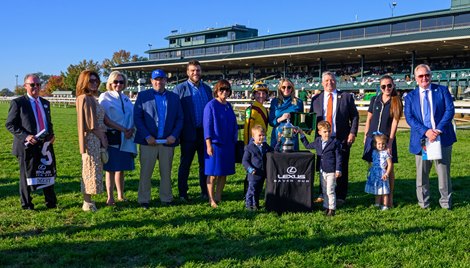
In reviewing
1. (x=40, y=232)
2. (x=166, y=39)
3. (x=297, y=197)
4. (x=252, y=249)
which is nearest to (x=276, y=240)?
(x=252, y=249)

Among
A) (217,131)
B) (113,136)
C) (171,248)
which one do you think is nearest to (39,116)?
(113,136)

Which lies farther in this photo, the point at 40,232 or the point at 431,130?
the point at 431,130

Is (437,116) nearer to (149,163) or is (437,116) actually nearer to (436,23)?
(149,163)

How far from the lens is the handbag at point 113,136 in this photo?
6.38 m

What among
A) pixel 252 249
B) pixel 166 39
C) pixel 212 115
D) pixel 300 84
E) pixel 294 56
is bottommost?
pixel 252 249

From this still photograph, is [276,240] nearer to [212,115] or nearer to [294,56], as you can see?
[212,115]

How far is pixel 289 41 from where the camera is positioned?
183 ft

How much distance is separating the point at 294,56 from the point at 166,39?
40.5 m

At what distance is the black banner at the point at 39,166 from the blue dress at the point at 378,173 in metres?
4.53

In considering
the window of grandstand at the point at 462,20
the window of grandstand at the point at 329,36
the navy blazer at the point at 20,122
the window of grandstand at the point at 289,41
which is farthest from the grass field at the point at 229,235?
the window of grandstand at the point at 289,41

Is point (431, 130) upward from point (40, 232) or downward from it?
upward

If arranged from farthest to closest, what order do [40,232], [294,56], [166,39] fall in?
[166,39] < [294,56] < [40,232]

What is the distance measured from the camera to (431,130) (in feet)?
19.6

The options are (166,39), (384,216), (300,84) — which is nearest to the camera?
(384,216)
